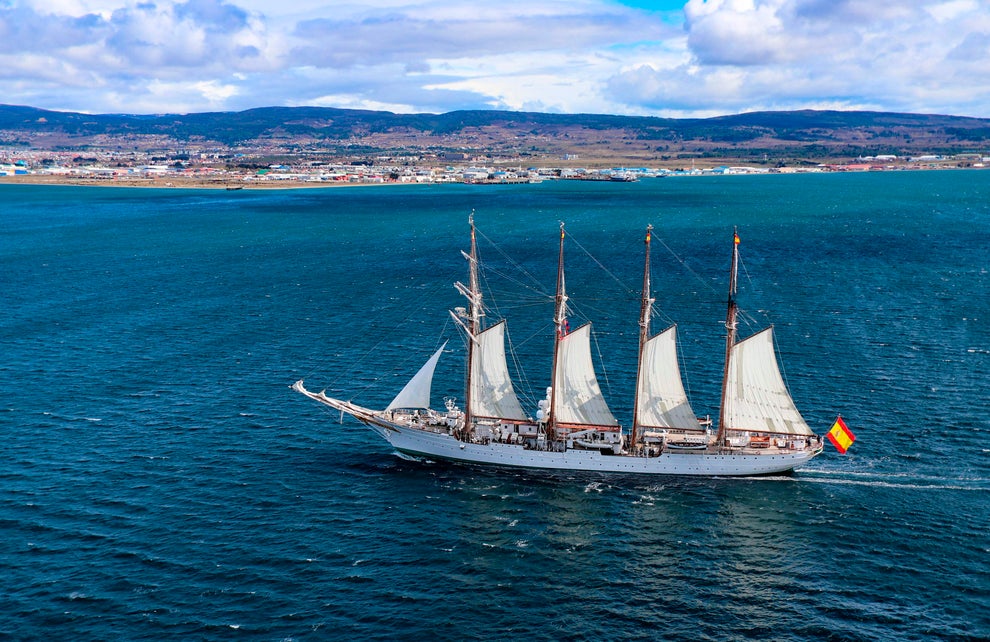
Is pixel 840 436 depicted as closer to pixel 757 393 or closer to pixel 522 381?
pixel 757 393

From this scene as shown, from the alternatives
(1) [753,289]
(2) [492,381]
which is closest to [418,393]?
(2) [492,381]

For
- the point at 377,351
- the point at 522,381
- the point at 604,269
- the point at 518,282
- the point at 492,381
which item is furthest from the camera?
the point at 604,269

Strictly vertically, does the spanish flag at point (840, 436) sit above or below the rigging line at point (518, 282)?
below

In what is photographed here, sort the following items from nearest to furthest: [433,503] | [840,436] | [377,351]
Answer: [433,503]
[840,436]
[377,351]

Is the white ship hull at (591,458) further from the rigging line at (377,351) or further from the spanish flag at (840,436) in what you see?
the rigging line at (377,351)

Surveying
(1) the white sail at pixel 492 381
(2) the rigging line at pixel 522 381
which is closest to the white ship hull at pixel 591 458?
(1) the white sail at pixel 492 381
